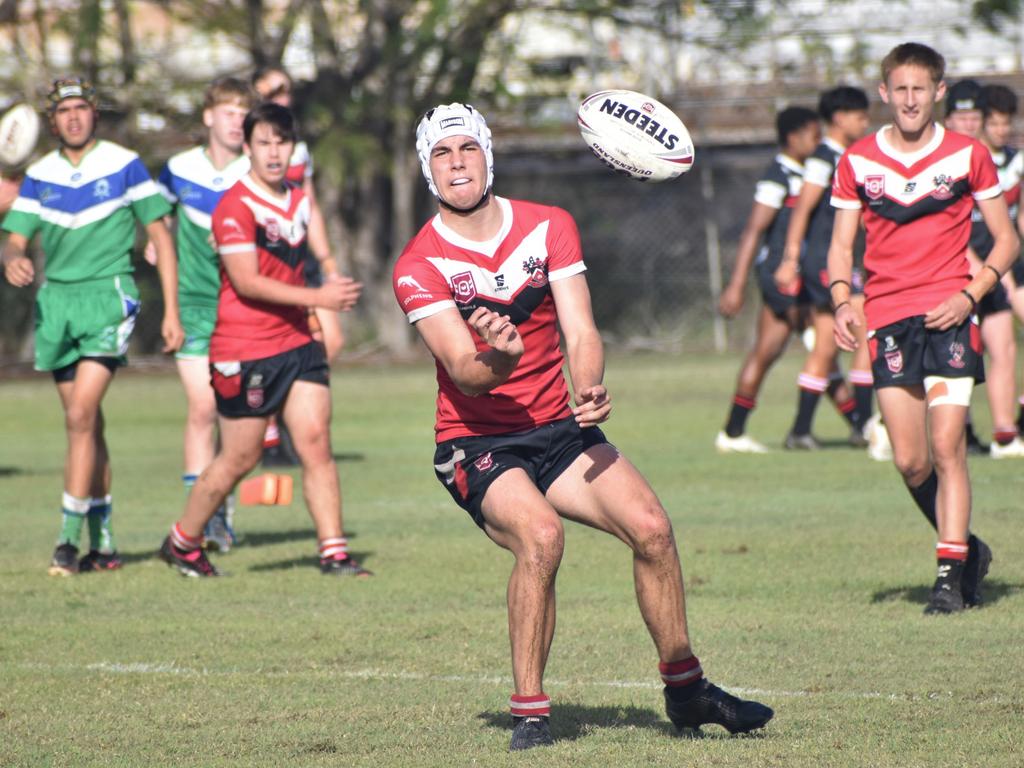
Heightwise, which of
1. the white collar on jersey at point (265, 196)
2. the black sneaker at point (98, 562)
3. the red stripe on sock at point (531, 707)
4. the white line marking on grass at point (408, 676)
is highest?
the white collar on jersey at point (265, 196)

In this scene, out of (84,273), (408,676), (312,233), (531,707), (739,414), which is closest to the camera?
(531,707)

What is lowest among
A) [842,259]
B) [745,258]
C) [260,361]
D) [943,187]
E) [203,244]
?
[260,361]

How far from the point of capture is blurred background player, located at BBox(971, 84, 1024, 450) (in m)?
11.6

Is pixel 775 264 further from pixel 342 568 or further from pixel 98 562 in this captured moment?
pixel 98 562

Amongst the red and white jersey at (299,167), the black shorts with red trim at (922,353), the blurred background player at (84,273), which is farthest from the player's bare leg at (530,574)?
the red and white jersey at (299,167)

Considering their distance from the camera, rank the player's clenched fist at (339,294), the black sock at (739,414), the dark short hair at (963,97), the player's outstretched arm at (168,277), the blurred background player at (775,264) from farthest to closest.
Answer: the black sock at (739,414) < the blurred background player at (775,264) < the dark short hair at (963,97) < the player's outstretched arm at (168,277) < the player's clenched fist at (339,294)

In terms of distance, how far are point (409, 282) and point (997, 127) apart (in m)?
7.27

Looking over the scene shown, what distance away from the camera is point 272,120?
8.41 m

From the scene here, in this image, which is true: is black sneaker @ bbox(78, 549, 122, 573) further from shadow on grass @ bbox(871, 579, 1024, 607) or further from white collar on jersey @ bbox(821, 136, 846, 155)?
white collar on jersey @ bbox(821, 136, 846, 155)

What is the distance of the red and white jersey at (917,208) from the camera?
732cm

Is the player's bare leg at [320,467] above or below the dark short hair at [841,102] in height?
below

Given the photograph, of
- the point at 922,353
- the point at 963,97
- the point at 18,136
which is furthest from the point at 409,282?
the point at 963,97

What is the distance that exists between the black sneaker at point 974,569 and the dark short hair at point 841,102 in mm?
5516

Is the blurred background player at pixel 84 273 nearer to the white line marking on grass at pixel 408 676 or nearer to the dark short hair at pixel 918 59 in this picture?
the white line marking on grass at pixel 408 676
